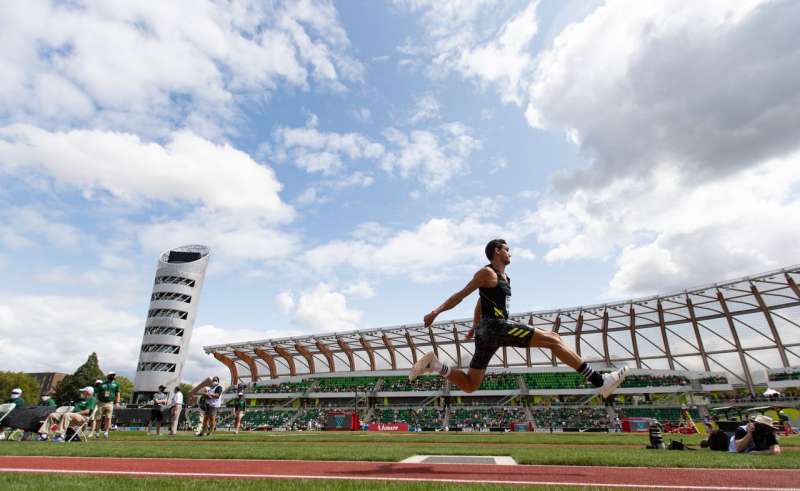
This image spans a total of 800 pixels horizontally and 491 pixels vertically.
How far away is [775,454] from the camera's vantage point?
701 cm

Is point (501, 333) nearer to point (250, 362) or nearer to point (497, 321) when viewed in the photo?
point (497, 321)

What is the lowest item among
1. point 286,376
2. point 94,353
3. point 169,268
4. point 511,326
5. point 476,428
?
point 476,428

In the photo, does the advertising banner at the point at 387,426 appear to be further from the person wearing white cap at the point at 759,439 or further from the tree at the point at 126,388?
the tree at the point at 126,388

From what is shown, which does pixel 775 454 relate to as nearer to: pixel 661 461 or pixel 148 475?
pixel 661 461

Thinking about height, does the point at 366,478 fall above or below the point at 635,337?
below

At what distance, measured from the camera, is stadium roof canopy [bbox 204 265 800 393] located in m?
37.5

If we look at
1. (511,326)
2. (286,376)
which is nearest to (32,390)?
(286,376)

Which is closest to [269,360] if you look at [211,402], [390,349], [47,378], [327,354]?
[327,354]

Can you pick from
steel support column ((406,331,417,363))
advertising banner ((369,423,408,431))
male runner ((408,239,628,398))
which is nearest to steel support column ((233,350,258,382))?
steel support column ((406,331,417,363))

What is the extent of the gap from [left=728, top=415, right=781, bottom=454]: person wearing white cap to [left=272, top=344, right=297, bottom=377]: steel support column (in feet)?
184

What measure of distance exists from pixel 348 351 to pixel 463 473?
55.0 meters

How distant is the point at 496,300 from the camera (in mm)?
5434

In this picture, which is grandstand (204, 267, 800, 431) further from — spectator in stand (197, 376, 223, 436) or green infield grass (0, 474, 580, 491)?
green infield grass (0, 474, 580, 491)

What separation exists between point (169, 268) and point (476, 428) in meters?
63.0
